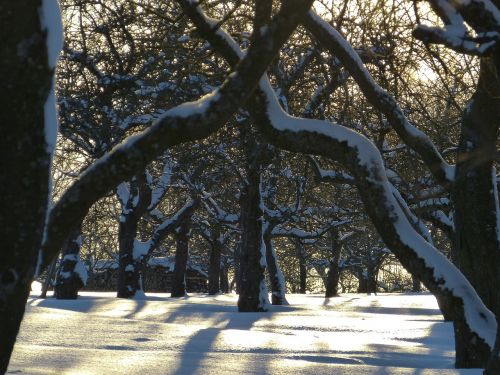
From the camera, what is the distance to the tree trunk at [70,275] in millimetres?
22000

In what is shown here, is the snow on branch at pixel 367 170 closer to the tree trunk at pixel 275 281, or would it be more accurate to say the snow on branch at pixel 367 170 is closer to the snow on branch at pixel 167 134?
the snow on branch at pixel 167 134

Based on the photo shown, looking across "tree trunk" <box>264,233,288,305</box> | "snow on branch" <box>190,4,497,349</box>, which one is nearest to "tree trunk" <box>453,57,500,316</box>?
"snow on branch" <box>190,4,497,349</box>

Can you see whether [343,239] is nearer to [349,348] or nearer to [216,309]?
[216,309]

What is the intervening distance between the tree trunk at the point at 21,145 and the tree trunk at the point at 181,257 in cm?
2439

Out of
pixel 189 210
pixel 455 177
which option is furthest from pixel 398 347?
pixel 189 210

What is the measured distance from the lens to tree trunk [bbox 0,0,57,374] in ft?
11.6

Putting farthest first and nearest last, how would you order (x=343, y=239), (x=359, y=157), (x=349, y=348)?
1. (x=343, y=239)
2. (x=349, y=348)
3. (x=359, y=157)

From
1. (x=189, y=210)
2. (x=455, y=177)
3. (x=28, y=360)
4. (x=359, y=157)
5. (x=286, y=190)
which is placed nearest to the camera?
(x=359, y=157)

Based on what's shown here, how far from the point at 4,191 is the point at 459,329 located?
4.25 m

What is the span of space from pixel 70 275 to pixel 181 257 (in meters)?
6.98

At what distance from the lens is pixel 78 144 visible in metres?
19.5

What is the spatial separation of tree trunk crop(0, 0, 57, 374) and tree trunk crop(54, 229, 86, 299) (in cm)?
1868

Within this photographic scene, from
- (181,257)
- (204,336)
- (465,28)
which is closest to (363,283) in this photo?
(181,257)

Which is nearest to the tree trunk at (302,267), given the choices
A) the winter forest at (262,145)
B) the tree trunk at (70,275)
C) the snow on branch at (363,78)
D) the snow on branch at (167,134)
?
the tree trunk at (70,275)
